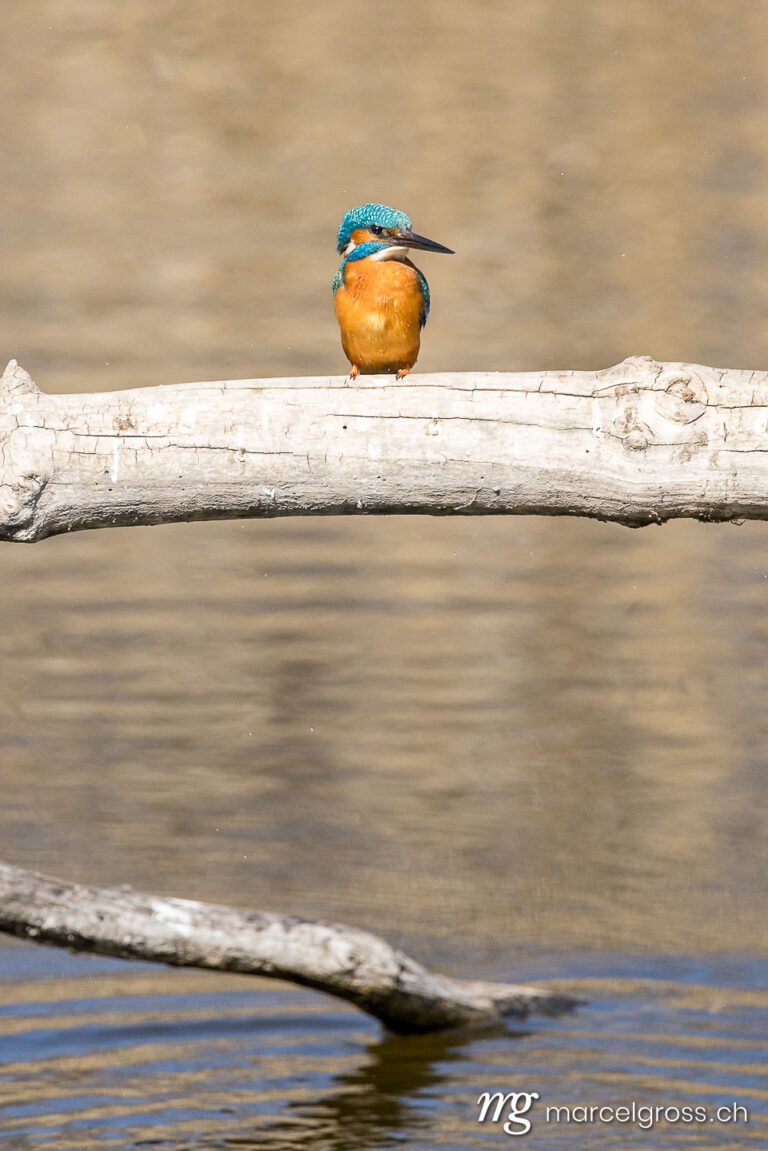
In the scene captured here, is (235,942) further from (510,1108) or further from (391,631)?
(391,631)

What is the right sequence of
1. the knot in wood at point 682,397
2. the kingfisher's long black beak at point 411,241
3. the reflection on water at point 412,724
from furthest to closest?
the reflection on water at point 412,724 < the kingfisher's long black beak at point 411,241 < the knot in wood at point 682,397

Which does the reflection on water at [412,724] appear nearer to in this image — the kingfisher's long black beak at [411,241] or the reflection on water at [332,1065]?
the reflection on water at [332,1065]

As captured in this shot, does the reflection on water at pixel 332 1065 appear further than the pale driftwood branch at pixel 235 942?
Yes

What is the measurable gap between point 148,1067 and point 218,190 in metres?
9.53

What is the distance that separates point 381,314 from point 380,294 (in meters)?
0.05

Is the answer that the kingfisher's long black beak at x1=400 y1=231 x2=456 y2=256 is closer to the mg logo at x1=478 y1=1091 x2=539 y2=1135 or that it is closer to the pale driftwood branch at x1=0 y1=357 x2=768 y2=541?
the pale driftwood branch at x1=0 y1=357 x2=768 y2=541

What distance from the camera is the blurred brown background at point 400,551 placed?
4.89 metres

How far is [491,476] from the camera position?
2.63 metres

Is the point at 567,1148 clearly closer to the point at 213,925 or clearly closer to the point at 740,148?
the point at 213,925

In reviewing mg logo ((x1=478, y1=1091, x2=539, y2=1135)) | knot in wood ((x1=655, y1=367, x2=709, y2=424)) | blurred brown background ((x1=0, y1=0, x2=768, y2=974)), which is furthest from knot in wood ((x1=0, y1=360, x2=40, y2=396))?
blurred brown background ((x1=0, y1=0, x2=768, y2=974))

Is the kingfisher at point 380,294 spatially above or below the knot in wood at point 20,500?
above

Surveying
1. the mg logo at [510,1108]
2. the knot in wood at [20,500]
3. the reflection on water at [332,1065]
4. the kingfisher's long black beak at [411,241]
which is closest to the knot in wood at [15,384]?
the knot in wood at [20,500]

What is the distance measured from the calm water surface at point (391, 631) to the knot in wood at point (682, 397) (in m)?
1.55

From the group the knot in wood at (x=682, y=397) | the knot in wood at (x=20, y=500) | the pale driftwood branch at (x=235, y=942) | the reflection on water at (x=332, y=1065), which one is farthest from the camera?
the reflection on water at (x=332, y=1065)
